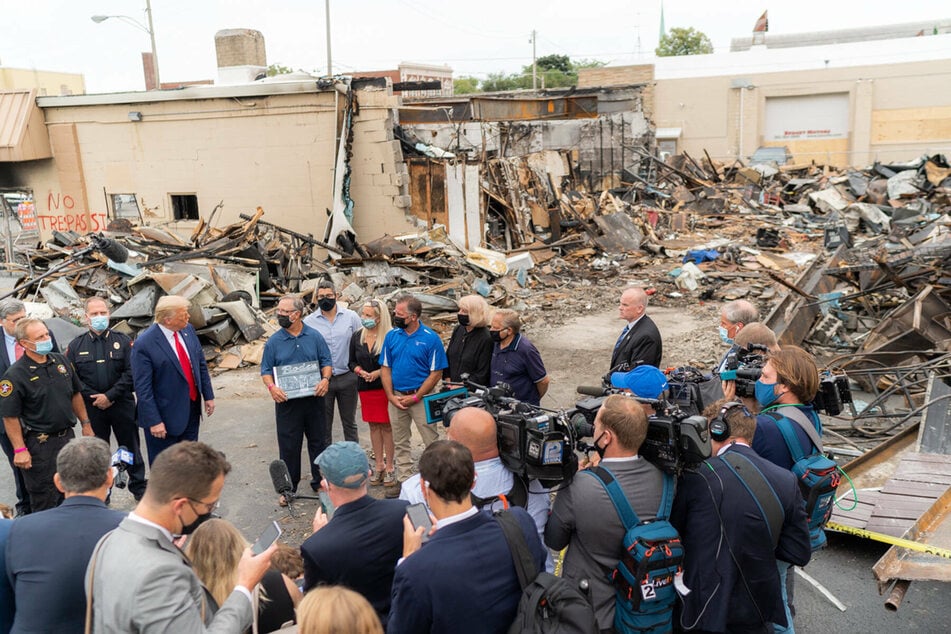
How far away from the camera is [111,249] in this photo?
1168 centimetres

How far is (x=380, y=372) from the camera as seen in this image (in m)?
6.75

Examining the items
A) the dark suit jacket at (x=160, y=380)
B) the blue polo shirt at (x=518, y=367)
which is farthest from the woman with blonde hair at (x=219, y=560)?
the dark suit jacket at (x=160, y=380)

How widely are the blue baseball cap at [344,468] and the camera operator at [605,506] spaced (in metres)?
0.92

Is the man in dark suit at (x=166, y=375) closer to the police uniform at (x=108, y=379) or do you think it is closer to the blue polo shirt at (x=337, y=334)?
the police uniform at (x=108, y=379)

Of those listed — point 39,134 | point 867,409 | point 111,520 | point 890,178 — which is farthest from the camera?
point 890,178

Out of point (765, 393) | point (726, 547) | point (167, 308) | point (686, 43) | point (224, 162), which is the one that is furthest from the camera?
point (686, 43)

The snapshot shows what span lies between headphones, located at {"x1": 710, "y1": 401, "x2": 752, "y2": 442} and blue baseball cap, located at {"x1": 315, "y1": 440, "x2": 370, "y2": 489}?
176 centimetres

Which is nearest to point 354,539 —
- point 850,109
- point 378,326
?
point 378,326

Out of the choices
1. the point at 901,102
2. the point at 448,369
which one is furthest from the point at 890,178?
the point at 448,369

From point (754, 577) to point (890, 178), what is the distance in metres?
25.7

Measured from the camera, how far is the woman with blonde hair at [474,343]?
6.39 meters

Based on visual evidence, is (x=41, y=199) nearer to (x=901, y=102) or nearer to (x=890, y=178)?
(x=890, y=178)

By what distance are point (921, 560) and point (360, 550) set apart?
3.33 meters

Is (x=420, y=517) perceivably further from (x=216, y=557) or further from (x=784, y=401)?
(x=784, y=401)
